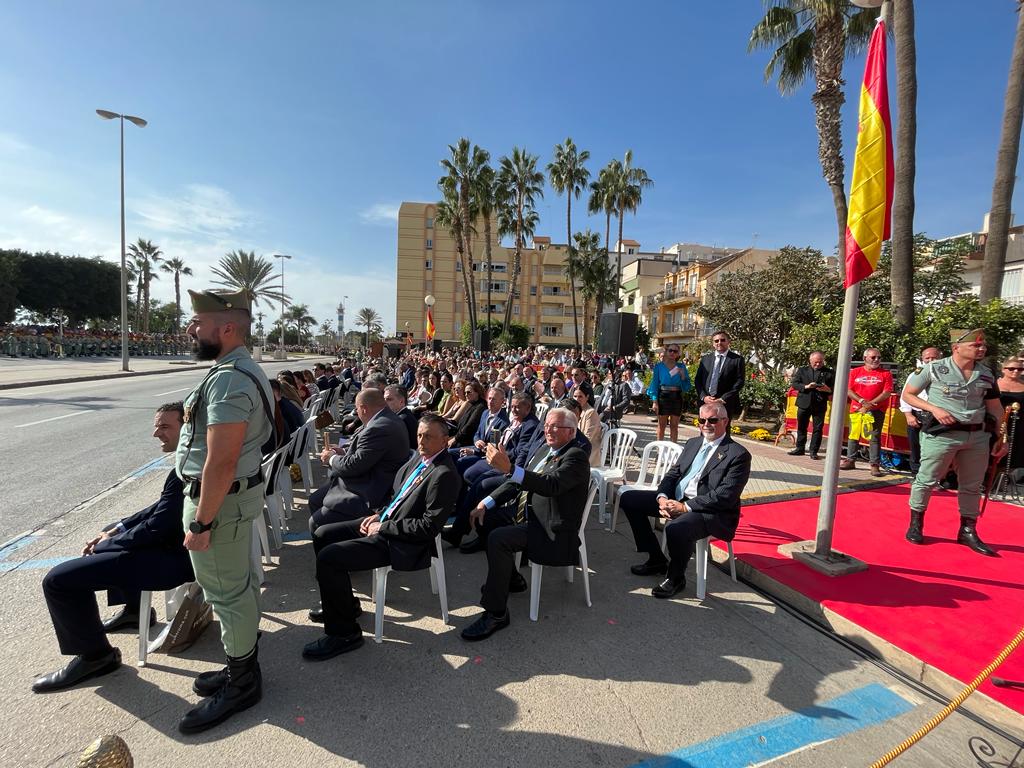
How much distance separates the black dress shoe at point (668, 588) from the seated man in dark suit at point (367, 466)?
7.02 feet

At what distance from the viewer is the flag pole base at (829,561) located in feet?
12.3

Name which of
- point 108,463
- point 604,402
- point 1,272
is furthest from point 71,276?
point 604,402

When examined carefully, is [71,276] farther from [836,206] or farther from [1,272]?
[836,206]

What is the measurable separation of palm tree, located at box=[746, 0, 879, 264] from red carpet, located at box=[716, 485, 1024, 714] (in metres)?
Answer: 9.50

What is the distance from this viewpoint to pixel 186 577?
2641 millimetres

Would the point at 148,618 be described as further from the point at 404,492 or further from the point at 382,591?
the point at 404,492

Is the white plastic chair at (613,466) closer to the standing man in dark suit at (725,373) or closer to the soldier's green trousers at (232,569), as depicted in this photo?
the standing man in dark suit at (725,373)

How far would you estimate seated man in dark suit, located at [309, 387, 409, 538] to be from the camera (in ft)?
11.5

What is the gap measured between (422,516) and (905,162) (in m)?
10.9

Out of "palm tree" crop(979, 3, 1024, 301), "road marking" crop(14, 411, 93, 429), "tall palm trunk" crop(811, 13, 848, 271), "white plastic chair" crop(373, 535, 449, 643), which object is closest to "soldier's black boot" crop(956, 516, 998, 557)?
"white plastic chair" crop(373, 535, 449, 643)

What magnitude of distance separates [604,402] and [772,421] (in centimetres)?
611

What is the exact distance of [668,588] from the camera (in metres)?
3.55

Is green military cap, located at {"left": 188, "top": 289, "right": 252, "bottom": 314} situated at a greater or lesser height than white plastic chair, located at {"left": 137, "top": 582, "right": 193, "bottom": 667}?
greater

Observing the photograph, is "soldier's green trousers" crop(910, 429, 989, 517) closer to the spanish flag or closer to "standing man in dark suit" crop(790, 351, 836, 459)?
the spanish flag
